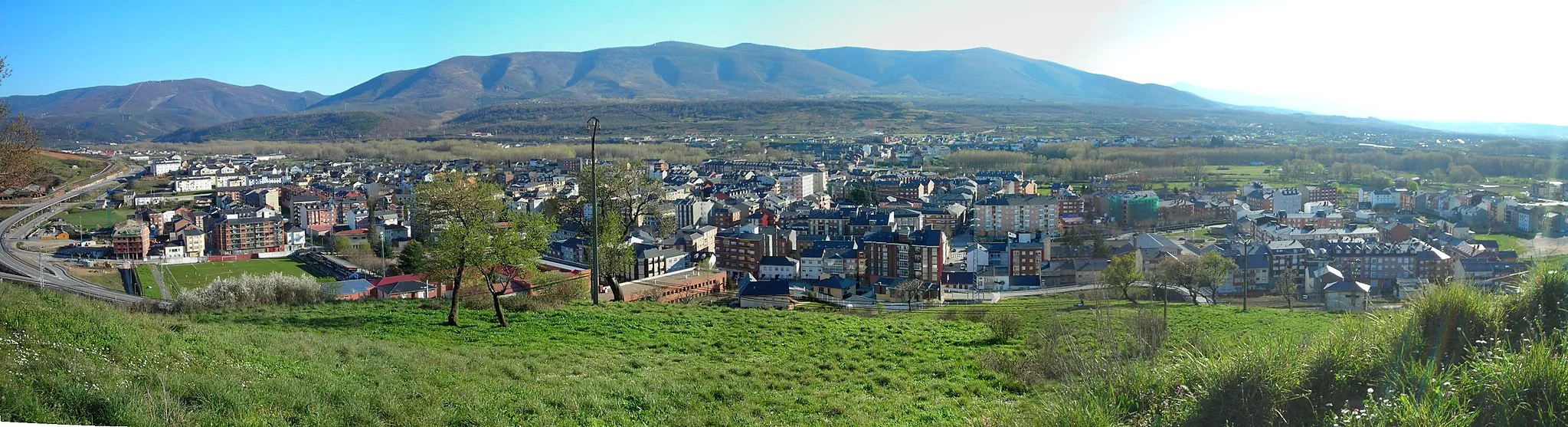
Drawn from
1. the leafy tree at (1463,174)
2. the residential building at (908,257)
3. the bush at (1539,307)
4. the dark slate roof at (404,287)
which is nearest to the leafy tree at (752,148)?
the residential building at (908,257)

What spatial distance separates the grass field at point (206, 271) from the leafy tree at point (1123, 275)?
967 cm

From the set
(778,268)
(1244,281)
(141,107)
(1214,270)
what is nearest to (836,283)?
(778,268)

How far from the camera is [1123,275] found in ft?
25.3

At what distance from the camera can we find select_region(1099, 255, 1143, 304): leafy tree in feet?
23.5

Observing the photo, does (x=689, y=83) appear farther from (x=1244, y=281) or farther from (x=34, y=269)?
(x=1244, y=281)

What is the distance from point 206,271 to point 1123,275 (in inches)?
497

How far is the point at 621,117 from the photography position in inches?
3194

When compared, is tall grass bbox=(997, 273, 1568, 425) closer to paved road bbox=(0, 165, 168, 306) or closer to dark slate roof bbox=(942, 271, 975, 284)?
paved road bbox=(0, 165, 168, 306)

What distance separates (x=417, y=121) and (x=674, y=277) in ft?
266

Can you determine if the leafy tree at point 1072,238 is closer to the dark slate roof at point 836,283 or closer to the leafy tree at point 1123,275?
the leafy tree at point 1123,275

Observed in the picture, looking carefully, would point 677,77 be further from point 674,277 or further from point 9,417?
point 9,417

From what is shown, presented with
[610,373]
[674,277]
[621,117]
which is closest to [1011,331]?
[610,373]

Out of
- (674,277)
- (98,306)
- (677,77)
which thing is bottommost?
(674,277)

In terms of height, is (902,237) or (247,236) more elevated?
(247,236)
